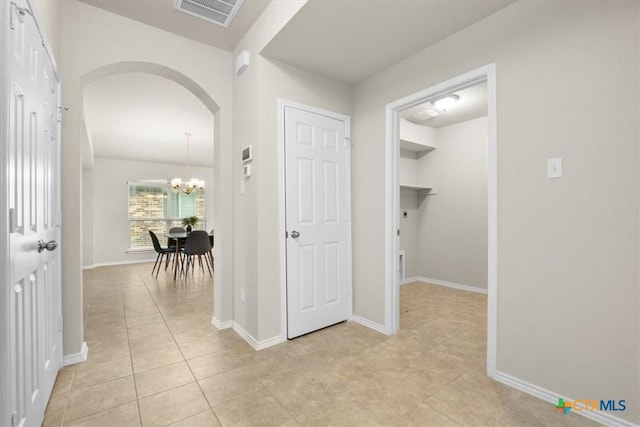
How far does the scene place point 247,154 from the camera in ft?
8.36

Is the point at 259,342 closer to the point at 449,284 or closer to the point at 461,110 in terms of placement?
the point at 449,284

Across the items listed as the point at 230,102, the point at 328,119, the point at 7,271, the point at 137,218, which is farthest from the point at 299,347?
the point at 137,218

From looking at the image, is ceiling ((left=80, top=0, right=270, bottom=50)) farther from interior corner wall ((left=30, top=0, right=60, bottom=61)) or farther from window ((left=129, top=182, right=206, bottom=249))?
window ((left=129, top=182, right=206, bottom=249))

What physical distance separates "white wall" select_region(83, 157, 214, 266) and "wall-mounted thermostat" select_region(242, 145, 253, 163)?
18.8 feet

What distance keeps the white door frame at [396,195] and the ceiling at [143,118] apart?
2.55 metres

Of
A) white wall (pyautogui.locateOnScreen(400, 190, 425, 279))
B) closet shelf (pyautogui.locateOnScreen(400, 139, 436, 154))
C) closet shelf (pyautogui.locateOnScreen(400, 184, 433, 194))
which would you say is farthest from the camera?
white wall (pyautogui.locateOnScreen(400, 190, 425, 279))

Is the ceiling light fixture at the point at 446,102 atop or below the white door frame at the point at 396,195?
atop

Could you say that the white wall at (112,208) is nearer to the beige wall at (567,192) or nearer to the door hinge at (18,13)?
the door hinge at (18,13)

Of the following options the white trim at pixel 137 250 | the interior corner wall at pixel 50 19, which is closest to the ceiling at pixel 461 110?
the interior corner wall at pixel 50 19

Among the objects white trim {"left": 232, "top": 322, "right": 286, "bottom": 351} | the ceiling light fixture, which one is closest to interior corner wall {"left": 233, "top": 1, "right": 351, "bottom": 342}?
white trim {"left": 232, "top": 322, "right": 286, "bottom": 351}

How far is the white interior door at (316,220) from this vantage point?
8.48 ft

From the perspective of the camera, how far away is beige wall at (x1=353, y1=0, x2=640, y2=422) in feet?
4.82

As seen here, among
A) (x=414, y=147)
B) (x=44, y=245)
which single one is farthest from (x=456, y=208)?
(x=44, y=245)

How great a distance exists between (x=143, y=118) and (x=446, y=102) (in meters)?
4.21
